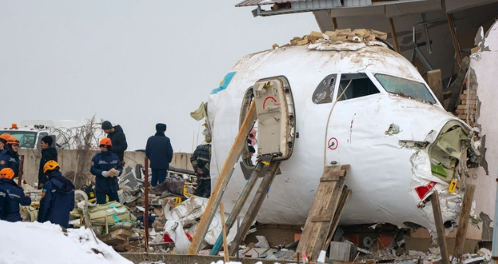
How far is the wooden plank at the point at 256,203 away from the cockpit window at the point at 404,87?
86.8 inches

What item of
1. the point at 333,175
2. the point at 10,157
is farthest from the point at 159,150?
the point at 333,175

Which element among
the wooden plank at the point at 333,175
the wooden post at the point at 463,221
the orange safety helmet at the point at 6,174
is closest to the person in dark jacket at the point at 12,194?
the orange safety helmet at the point at 6,174

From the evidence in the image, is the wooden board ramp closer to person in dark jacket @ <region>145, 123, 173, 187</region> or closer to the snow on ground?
the snow on ground

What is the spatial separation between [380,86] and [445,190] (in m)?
2.04

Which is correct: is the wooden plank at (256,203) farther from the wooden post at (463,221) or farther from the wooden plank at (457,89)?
the wooden plank at (457,89)

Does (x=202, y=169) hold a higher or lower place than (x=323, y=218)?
lower

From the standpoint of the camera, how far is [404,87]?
16.1m

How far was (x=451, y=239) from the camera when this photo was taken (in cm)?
1623

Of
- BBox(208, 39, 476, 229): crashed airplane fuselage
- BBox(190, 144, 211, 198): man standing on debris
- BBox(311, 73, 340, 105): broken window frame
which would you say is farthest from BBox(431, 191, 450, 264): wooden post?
BBox(190, 144, 211, 198): man standing on debris

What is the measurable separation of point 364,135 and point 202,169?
26.4 ft

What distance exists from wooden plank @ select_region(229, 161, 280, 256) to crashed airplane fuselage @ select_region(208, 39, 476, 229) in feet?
0.71

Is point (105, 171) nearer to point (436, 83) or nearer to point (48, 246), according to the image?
point (436, 83)

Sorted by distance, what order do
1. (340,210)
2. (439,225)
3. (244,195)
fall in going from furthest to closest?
(244,195), (340,210), (439,225)

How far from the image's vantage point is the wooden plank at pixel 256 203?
16344 millimetres
